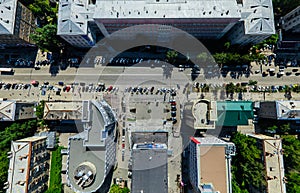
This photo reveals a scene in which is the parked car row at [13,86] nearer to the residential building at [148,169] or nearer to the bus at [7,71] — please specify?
the bus at [7,71]

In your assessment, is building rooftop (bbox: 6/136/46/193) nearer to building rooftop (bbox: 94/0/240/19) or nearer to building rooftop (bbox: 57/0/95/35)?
building rooftop (bbox: 57/0/95/35)

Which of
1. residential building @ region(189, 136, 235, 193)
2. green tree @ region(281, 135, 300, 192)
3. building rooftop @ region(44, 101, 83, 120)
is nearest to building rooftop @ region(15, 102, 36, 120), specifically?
building rooftop @ region(44, 101, 83, 120)

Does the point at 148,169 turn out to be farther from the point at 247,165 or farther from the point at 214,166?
the point at 247,165

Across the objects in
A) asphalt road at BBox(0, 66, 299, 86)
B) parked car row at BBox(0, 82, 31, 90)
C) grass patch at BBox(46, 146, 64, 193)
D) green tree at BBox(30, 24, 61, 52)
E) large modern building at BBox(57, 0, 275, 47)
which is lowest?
grass patch at BBox(46, 146, 64, 193)

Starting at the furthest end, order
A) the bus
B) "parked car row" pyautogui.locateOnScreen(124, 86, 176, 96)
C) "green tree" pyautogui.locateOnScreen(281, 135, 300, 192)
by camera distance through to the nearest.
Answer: the bus, "parked car row" pyautogui.locateOnScreen(124, 86, 176, 96), "green tree" pyautogui.locateOnScreen(281, 135, 300, 192)

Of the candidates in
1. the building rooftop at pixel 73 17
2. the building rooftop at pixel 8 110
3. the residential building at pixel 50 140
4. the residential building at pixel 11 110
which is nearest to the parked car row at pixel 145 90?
the building rooftop at pixel 73 17

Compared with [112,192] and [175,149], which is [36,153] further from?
[175,149]

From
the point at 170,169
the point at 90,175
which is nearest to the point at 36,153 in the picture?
the point at 90,175
